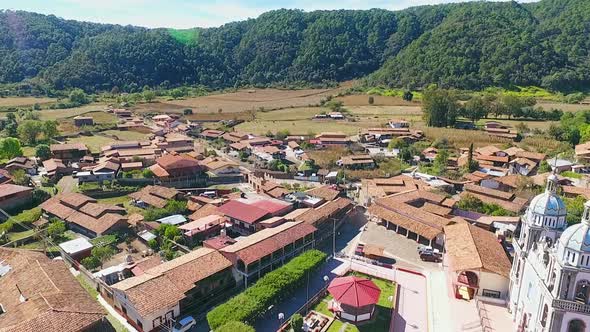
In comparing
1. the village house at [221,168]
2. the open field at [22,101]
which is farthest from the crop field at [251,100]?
the village house at [221,168]

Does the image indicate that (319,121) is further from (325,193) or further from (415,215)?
(415,215)

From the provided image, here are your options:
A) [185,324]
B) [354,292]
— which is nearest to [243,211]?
[185,324]

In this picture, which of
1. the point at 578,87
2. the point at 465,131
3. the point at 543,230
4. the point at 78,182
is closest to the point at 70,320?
the point at 543,230

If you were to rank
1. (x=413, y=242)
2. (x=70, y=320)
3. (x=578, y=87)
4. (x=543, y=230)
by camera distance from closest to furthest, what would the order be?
(x=70, y=320) → (x=543, y=230) → (x=413, y=242) → (x=578, y=87)

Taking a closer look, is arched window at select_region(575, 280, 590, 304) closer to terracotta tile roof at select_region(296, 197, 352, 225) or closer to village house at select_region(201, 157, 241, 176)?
terracotta tile roof at select_region(296, 197, 352, 225)

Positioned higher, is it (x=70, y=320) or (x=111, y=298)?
(x=70, y=320)

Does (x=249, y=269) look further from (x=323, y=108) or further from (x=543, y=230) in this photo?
(x=323, y=108)
